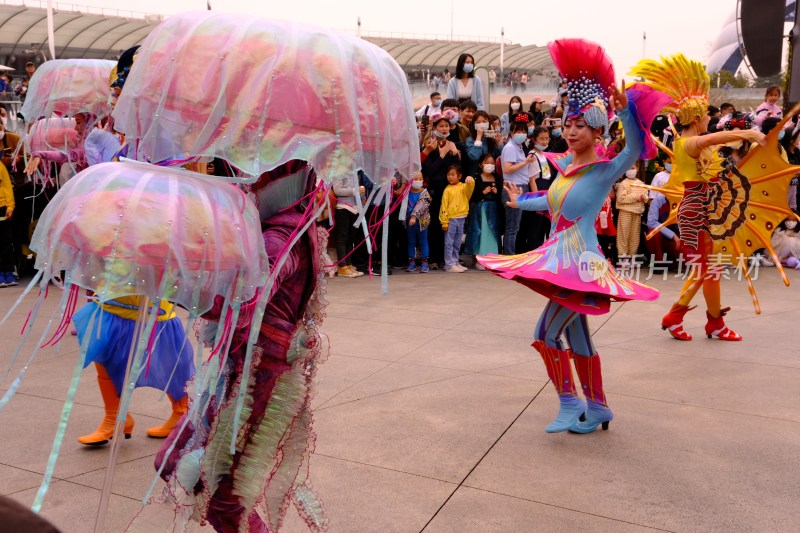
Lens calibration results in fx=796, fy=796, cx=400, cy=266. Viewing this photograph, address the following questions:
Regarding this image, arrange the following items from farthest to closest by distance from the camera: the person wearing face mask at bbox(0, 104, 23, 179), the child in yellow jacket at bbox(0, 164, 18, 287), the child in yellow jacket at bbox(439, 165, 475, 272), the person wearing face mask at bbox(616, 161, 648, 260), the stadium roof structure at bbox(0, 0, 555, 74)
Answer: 1. the stadium roof structure at bbox(0, 0, 555, 74)
2. the person wearing face mask at bbox(616, 161, 648, 260)
3. the child in yellow jacket at bbox(439, 165, 475, 272)
4. the person wearing face mask at bbox(0, 104, 23, 179)
5. the child in yellow jacket at bbox(0, 164, 18, 287)

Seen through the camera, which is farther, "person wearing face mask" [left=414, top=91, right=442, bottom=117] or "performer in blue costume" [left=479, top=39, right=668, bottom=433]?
"person wearing face mask" [left=414, top=91, right=442, bottom=117]

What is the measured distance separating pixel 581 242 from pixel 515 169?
15.3ft

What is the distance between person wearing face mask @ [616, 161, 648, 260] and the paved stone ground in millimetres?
3138

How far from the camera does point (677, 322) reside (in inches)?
244

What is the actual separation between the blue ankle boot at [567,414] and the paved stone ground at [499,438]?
6 cm

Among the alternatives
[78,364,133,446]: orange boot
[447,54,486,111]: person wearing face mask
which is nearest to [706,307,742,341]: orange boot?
[78,364,133,446]: orange boot

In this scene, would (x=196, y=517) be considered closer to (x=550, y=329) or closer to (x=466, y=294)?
(x=550, y=329)

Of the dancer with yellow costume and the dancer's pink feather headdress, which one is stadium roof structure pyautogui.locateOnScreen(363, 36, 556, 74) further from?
the dancer's pink feather headdress

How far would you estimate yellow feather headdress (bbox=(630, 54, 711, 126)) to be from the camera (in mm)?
5586

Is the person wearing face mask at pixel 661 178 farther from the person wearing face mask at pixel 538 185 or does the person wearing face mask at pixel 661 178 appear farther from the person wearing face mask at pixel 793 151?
the person wearing face mask at pixel 793 151

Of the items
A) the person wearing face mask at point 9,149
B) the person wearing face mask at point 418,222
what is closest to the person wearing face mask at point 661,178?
the person wearing face mask at point 418,222

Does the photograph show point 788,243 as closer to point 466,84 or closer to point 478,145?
point 478,145

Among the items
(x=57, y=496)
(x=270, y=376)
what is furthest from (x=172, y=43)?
(x=57, y=496)

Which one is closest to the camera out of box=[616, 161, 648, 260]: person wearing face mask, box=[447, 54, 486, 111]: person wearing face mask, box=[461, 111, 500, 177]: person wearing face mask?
box=[461, 111, 500, 177]: person wearing face mask
